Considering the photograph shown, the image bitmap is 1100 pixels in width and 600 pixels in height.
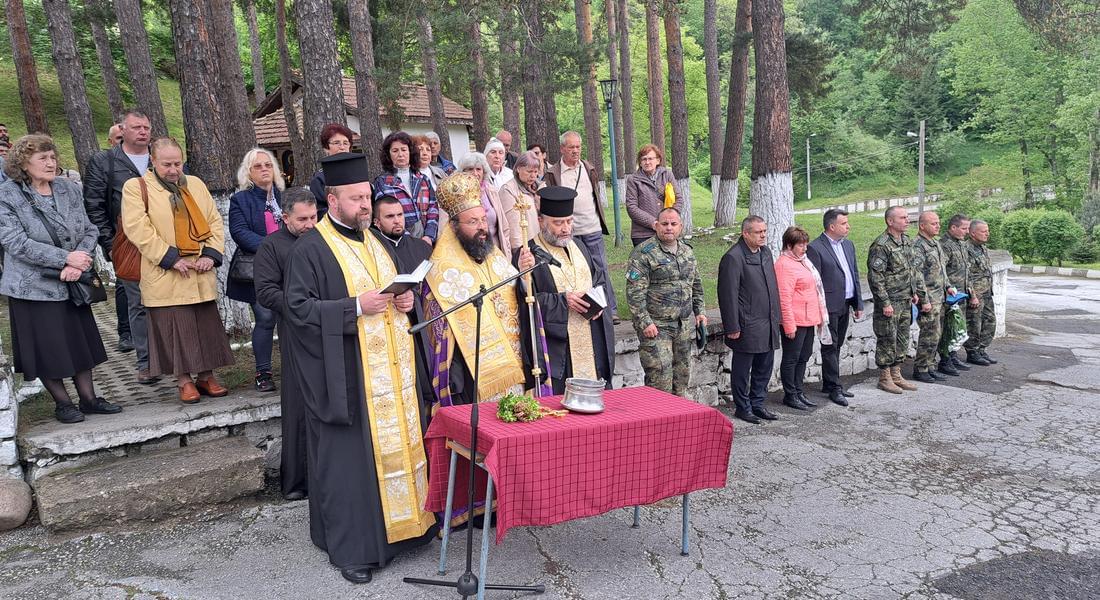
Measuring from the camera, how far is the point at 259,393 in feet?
18.3

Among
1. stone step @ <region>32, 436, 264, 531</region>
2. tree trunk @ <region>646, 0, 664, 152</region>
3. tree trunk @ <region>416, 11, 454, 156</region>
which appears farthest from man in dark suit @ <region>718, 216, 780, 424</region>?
tree trunk @ <region>646, 0, 664, 152</region>

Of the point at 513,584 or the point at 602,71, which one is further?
Result: the point at 602,71

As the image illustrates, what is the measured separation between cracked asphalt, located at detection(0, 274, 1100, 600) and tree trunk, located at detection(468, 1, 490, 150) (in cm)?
859

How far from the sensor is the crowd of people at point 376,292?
4062mm

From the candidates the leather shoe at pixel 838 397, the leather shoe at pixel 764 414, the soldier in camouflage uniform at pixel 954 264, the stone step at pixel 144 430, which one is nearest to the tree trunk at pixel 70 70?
the stone step at pixel 144 430

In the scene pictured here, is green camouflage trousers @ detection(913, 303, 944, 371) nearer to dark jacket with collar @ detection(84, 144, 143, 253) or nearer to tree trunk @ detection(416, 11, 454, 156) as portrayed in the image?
tree trunk @ detection(416, 11, 454, 156)

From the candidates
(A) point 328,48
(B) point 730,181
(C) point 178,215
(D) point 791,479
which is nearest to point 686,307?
(D) point 791,479

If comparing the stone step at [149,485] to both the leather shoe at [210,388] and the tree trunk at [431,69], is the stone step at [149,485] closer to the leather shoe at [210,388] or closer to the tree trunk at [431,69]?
the leather shoe at [210,388]

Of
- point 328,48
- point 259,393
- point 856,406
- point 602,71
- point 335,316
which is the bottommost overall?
point 856,406

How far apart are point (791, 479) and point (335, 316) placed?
348 centimetres

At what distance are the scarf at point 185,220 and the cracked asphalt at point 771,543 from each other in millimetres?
1815

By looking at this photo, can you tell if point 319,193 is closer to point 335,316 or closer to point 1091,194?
point 335,316

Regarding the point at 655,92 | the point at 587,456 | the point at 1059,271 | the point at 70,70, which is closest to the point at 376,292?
the point at 587,456

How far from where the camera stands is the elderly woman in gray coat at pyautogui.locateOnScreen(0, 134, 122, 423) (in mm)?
4758
